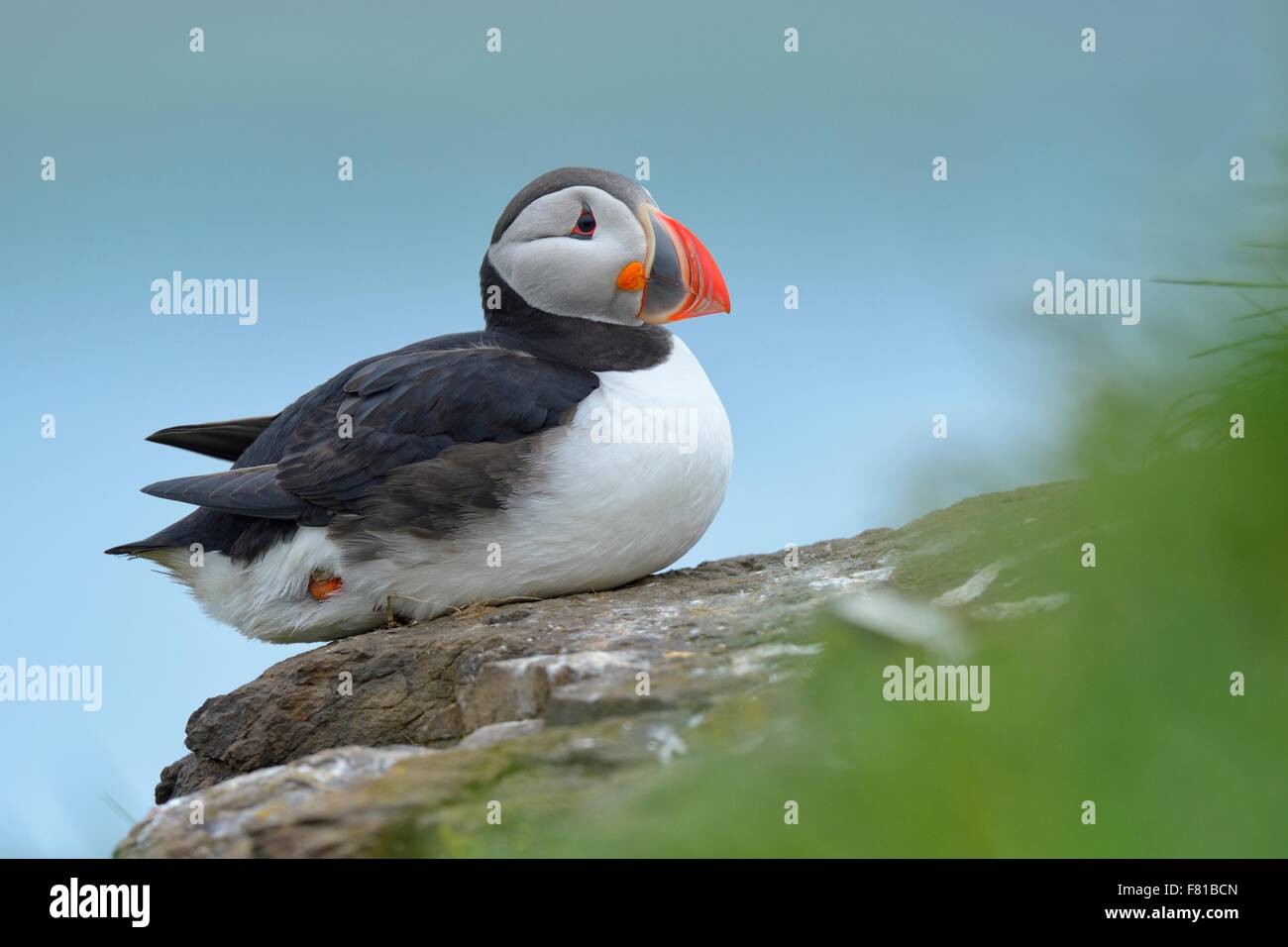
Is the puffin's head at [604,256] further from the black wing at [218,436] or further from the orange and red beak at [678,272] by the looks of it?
the black wing at [218,436]

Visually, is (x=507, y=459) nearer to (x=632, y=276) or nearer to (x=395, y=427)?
(x=395, y=427)

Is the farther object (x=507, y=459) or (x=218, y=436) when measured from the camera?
(x=218, y=436)

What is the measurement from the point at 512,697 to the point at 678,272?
256cm

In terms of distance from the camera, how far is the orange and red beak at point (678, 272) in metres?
6.50

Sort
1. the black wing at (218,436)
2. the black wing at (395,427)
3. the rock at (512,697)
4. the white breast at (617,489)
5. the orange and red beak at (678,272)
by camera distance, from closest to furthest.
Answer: the rock at (512,697) < the white breast at (617,489) < the black wing at (395,427) < the orange and red beak at (678,272) < the black wing at (218,436)

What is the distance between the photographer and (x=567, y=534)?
6055 millimetres

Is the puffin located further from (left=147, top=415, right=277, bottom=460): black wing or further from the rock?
(left=147, top=415, right=277, bottom=460): black wing

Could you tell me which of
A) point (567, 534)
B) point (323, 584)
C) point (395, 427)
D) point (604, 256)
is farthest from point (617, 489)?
point (323, 584)

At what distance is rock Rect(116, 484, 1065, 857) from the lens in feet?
9.50

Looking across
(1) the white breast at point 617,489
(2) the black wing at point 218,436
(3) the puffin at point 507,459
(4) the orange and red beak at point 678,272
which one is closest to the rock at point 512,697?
(1) the white breast at point 617,489

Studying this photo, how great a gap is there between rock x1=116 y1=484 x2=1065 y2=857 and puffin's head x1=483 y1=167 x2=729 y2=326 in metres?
1.45

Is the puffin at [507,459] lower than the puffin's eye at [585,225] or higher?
lower

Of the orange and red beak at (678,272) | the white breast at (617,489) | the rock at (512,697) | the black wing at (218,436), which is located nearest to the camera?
the rock at (512,697)
